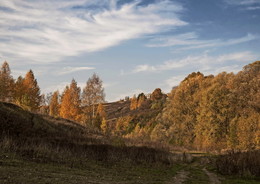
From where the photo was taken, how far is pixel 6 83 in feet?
212

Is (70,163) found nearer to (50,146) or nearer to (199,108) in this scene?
(50,146)

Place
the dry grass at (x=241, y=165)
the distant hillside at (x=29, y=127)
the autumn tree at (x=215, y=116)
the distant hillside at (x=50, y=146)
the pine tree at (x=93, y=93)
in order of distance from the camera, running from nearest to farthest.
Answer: the distant hillside at (x=50, y=146) < the dry grass at (x=241, y=165) < the distant hillside at (x=29, y=127) < the autumn tree at (x=215, y=116) < the pine tree at (x=93, y=93)

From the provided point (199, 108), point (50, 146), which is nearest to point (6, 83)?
point (199, 108)

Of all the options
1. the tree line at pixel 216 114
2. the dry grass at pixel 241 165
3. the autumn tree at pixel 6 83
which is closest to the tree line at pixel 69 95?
the autumn tree at pixel 6 83

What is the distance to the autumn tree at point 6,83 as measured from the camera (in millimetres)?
62963

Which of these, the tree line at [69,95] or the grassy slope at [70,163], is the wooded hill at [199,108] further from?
the grassy slope at [70,163]

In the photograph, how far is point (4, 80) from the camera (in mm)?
63906

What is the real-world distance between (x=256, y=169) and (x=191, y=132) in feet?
130

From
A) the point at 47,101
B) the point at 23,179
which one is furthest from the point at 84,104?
the point at 23,179

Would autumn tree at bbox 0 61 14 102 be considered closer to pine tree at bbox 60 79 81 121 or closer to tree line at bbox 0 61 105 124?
tree line at bbox 0 61 105 124

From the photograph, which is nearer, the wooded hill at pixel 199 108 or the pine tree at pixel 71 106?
the wooded hill at pixel 199 108

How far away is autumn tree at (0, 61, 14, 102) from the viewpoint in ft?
207

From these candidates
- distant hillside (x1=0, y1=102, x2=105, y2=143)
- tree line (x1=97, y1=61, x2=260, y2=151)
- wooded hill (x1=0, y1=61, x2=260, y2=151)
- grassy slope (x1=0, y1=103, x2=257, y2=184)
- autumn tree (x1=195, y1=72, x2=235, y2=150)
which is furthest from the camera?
autumn tree (x1=195, y1=72, x2=235, y2=150)

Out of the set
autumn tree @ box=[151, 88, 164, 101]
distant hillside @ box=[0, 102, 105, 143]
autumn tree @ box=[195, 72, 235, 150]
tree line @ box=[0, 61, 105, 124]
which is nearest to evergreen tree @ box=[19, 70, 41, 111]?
tree line @ box=[0, 61, 105, 124]
